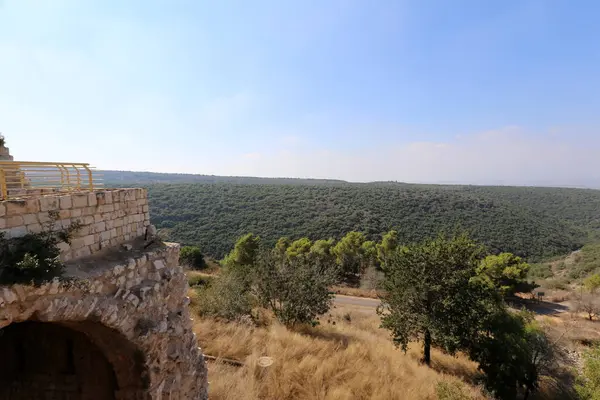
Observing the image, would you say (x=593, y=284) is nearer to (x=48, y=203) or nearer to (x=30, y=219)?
(x=48, y=203)

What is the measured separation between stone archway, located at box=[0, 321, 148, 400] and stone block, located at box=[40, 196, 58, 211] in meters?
1.92

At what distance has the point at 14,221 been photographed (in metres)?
3.34

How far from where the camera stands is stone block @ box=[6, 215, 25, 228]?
3.29m

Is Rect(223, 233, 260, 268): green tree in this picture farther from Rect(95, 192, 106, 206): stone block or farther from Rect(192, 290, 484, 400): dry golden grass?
Rect(95, 192, 106, 206): stone block

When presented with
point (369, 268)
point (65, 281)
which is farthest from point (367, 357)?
point (369, 268)

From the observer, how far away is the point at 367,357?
31.9 ft

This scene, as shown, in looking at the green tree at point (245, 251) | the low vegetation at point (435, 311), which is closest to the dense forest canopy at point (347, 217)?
the green tree at point (245, 251)

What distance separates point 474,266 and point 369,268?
785 inches

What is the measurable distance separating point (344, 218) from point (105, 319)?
44195 millimetres

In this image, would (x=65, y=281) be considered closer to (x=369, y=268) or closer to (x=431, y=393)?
(x=431, y=393)

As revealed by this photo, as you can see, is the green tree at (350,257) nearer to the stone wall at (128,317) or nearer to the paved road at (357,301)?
the paved road at (357,301)

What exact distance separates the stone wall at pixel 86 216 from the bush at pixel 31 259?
11cm

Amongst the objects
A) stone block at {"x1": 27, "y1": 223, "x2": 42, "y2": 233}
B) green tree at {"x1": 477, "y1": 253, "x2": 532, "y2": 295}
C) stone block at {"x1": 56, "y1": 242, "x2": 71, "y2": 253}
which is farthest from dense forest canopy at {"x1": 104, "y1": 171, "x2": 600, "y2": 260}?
stone block at {"x1": 27, "y1": 223, "x2": 42, "y2": 233}

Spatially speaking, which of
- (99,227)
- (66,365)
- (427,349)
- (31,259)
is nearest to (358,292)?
(427,349)
